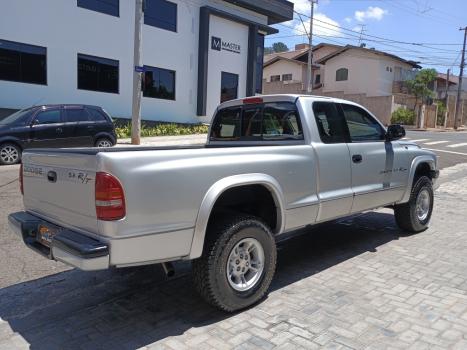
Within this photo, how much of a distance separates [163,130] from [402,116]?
95.6 ft

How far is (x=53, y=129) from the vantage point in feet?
41.9

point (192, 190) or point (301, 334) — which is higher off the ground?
point (192, 190)

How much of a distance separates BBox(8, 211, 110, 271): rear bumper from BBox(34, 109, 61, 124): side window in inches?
379

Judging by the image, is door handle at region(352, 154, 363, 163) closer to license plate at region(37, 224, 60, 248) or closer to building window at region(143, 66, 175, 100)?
license plate at region(37, 224, 60, 248)

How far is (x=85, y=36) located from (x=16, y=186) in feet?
38.3

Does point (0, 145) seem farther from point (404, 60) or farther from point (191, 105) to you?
point (404, 60)

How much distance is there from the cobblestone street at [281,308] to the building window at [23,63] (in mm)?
14619

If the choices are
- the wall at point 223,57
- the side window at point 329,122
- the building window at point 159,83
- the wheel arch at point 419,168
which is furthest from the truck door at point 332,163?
the wall at point 223,57

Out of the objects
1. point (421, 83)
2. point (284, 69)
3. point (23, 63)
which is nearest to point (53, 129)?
point (23, 63)

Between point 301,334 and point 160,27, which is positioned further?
point 160,27

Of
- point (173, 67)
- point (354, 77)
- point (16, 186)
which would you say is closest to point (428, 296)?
point (16, 186)

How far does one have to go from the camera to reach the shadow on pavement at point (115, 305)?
347 centimetres

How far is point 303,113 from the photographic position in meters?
4.70

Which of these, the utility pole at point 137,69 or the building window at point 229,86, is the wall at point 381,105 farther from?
the utility pole at point 137,69
